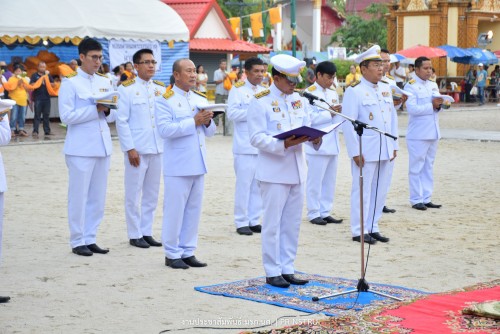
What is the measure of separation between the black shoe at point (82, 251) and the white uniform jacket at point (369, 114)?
9.79 feet

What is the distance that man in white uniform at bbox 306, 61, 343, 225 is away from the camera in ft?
37.6

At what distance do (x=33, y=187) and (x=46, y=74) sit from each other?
8928 mm

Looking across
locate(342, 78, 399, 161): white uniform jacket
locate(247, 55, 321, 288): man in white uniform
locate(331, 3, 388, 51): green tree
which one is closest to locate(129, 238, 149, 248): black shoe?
locate(247, 55, 321, 288): man in white uniform

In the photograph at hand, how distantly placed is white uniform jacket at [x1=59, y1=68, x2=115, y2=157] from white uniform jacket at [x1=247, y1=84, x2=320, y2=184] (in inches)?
78.7

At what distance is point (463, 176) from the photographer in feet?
52.3

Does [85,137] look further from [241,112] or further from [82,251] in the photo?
[241,112]

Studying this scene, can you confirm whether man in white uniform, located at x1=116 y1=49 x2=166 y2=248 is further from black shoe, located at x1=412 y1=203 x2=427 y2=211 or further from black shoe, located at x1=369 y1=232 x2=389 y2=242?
black shoe, located at x1=412 y1=203 x2=427 y2=211

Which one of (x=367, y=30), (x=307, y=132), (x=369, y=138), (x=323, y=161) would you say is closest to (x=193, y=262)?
(x=307, y=132)

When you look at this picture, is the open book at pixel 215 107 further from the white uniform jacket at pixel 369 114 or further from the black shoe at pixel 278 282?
the white uniform jacket at pixel 369 114

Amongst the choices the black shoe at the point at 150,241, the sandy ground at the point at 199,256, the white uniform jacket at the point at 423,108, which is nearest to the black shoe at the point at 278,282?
the sandy ground at the point at 199,256

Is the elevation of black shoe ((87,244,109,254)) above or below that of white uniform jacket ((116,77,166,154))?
below

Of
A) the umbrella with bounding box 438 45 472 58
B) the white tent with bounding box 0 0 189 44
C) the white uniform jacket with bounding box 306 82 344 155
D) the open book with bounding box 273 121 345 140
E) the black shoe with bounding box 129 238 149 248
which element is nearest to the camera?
the open book with bounding box 273 121 345 140

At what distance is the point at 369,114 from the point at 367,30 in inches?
2064

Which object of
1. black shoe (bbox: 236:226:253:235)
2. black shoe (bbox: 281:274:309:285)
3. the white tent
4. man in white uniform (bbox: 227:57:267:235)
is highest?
the white tent
